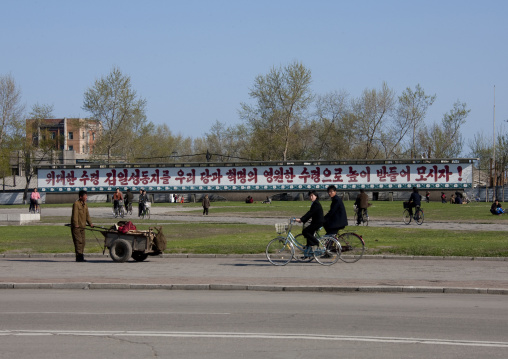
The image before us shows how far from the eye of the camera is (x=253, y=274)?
53.5ft

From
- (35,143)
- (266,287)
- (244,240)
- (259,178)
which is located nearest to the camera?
(266,287)

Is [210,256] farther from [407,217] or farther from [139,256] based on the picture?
[407,217]

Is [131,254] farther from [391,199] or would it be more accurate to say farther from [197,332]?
[391,199]

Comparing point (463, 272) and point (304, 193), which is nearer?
point (463, 272)

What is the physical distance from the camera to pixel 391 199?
74.9m

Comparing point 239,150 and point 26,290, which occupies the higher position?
point 239,150

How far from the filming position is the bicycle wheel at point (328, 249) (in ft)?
59.3

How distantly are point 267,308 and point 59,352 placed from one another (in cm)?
425

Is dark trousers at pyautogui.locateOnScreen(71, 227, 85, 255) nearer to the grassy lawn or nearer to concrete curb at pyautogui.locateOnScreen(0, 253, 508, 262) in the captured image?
concrete curb at pyautogui.locateOnScreen(0, 253, 508, 262)

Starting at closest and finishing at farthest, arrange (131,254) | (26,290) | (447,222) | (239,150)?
(26,290), (131,254), (447,222), (239,150)

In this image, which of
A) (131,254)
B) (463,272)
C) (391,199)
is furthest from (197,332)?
(391,199)

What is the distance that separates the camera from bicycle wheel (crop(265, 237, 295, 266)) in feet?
59.2

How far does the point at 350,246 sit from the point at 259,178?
57.8m

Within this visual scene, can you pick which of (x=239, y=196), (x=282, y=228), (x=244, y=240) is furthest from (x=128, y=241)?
(x=239, y=196)
